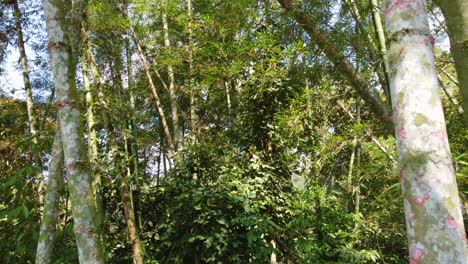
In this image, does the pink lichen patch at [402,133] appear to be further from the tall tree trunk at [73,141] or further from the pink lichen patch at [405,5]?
the tall tree trunk at [73,141]

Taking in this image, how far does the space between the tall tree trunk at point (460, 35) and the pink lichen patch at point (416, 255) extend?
0.58m

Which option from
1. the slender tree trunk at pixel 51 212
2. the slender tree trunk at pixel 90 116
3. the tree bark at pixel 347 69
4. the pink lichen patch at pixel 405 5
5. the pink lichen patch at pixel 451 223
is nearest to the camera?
the pink lichen patch at pixel 451 223

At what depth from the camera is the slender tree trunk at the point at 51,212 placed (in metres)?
2.07

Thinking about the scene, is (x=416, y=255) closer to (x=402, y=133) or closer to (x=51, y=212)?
(x=402, y=133)

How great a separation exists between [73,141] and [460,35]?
1668 mm

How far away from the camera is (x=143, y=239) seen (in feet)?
13.3

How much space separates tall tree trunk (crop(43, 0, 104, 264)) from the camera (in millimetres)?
1799

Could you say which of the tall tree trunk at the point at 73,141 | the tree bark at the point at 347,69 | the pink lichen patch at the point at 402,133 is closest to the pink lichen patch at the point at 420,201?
the pink lichen patch at the point at 402,133

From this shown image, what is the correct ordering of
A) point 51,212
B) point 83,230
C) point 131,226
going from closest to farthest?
point 83,230
point 51,212
point 131,226

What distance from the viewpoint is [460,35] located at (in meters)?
1.25

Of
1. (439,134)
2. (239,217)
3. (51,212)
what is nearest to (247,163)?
(239,217)

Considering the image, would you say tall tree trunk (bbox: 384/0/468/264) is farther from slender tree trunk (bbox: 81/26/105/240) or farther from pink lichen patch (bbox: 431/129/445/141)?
slender tree trunk (bbox: 81/26/105/240)

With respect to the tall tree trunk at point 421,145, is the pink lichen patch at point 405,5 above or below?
above

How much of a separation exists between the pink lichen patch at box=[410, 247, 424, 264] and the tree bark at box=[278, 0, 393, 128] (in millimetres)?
946
